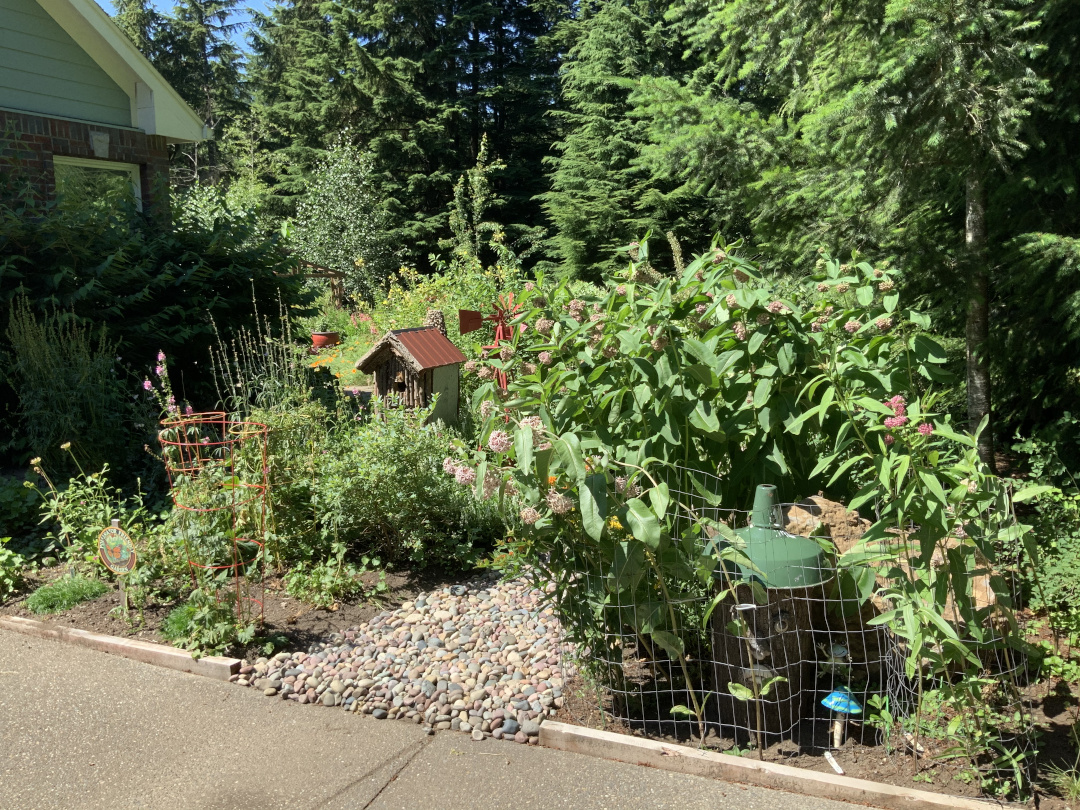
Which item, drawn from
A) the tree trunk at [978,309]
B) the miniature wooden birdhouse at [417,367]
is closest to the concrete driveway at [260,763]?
the miniature wooden birdhouse at [417,367]

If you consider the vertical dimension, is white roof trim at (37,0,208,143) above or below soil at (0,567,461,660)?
above

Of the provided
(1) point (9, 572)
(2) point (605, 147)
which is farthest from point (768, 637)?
(2) point (605, 147)

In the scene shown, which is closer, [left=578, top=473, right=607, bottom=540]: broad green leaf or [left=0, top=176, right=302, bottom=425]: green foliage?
[left=578, top=473, right=607, bottom=540]: broad green leaf

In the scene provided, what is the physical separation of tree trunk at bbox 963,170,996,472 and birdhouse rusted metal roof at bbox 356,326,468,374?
3.70 m

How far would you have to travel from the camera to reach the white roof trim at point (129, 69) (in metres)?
8.94

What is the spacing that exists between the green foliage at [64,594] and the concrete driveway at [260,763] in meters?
0.84

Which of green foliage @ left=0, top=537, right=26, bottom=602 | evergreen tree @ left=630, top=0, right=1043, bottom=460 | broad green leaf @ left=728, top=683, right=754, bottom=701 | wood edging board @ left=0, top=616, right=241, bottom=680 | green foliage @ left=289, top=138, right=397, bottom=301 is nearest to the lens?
broad green leaf @ left=728, top=683, right=754, bottom=701

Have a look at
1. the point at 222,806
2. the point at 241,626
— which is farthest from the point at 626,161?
the point at 222,806

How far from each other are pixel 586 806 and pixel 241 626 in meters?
2.15

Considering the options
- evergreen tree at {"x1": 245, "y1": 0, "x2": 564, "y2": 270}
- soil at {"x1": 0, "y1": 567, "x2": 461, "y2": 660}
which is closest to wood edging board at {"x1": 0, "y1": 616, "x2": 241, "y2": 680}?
soil at {"x1": 0, "y1": 567, "x2": 461, "y2": 660}

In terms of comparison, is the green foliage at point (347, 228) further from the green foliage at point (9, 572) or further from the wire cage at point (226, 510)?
the wire cage at point (226, 510)

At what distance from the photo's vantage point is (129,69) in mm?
9477

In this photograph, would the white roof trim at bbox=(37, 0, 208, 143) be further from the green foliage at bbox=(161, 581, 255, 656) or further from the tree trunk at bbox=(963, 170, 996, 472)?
the tree trunk at bbox=(963, 170, 996, 472)

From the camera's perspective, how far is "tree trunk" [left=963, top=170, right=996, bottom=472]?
5.01m
